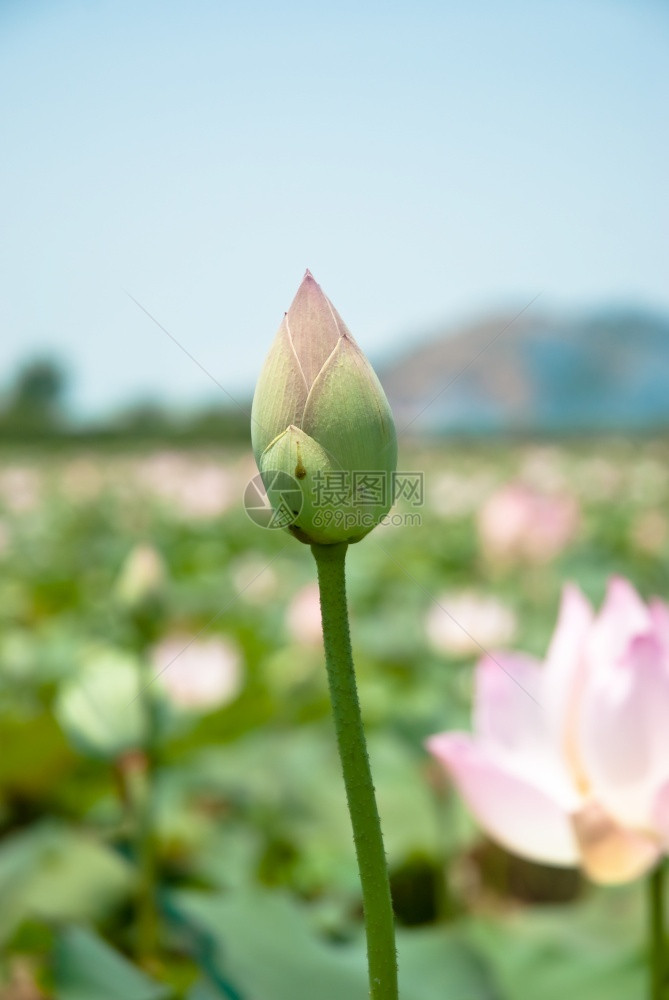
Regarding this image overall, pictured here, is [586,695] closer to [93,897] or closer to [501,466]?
[93,897]

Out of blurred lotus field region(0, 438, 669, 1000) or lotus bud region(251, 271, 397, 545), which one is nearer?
lotus bud region(251, 271, 397, 545)

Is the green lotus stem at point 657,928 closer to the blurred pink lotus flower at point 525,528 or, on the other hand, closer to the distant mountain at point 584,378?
the blurred pink lotus flower at point 525,528

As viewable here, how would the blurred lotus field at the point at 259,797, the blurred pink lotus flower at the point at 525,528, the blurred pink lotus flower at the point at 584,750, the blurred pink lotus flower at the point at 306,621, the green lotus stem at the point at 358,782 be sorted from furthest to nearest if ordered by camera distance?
the blurred pink lotus flower at the point at 525,528 → the blurred pink lotus flower at the point at 306,621 → the blurred lotus field at the point at 259,797 → the blurred pink lotus flower at the point at 584,750 → the green lotus stem at the point at 358,782

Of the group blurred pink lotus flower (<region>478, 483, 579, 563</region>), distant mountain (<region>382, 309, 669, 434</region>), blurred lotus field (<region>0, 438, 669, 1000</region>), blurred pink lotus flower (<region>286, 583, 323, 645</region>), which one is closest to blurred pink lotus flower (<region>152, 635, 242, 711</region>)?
blurred lotus field (<region>0, 438, 669, 1000</region>)

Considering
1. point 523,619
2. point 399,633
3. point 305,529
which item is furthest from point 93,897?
point 523,619

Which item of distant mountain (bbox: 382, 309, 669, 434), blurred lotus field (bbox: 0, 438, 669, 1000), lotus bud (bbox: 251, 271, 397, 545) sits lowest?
blurred lotus field (bbox: 0, 438, 669, 1000)

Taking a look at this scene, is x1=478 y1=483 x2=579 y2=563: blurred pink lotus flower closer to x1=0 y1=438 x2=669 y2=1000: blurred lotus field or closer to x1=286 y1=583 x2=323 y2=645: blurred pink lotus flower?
x1=0 y1=438 x2=669 y2=1000: blurred lotus field

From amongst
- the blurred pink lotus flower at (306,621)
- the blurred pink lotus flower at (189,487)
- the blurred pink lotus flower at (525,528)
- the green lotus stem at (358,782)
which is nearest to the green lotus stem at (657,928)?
the green lotus stem at (358,782)
